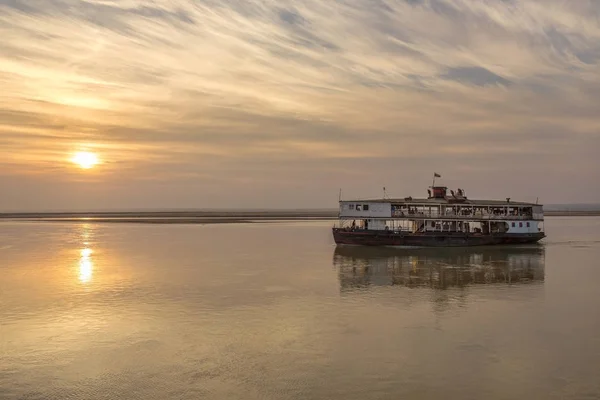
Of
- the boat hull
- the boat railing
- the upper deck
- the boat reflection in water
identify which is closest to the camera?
the boat reflection in water

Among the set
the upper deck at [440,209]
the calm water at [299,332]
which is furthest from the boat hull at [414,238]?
the calm water at [299,332]

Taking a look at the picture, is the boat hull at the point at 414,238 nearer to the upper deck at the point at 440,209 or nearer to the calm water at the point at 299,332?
the upper deck at the point at 440,209

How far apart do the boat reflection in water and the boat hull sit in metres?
0.82

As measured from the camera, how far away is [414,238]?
6084cm

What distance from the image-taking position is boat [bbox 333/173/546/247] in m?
61.5

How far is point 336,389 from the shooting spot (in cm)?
1623

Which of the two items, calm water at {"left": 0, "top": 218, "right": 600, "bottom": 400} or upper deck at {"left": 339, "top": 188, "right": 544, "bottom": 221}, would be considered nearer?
calm water at {"left": 0, "top": 218, "right": 600, "bottom": 400}

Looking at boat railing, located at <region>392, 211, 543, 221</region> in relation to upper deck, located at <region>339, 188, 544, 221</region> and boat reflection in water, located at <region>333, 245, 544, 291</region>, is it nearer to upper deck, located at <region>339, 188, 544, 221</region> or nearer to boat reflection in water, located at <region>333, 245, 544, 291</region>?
upper deck, located at <region>339, 188, 544, 221</region>

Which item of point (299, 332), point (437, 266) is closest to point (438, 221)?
point (437, 266)

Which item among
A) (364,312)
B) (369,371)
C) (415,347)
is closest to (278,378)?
(369,371)

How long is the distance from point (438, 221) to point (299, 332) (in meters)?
46.0

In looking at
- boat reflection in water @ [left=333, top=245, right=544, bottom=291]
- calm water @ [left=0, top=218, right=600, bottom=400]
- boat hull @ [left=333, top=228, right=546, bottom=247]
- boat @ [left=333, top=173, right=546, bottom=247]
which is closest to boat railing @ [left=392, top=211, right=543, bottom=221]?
boat @ [left=333, top=173, right=546, bottom=247]

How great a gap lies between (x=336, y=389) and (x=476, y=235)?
50340mm

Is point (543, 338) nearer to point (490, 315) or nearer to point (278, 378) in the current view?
point (490, 315)
